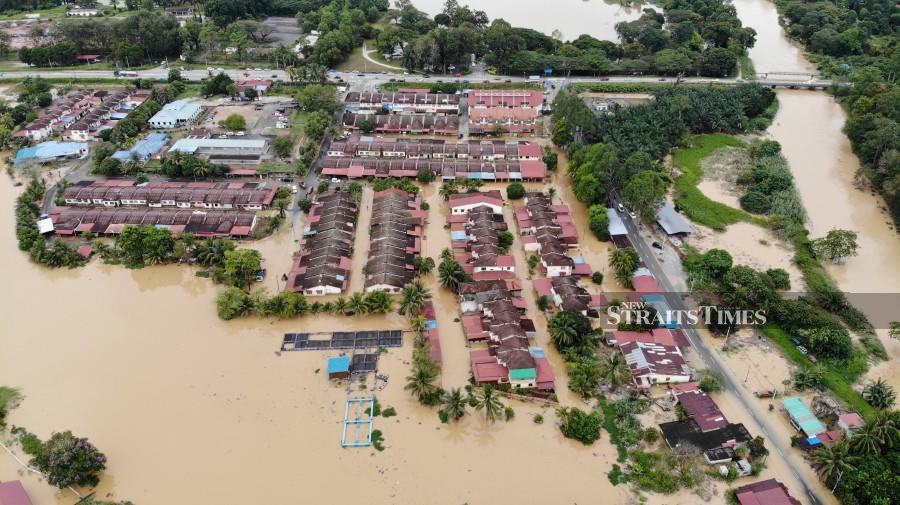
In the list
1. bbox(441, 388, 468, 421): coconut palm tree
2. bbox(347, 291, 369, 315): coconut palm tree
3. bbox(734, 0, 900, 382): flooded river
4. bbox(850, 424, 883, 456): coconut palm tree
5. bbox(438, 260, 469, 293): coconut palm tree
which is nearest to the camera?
bbox(850, 424, 883, 456): coconut palm tree

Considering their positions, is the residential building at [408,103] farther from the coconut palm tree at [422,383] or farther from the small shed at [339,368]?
the coconut palm tree at [422,383]

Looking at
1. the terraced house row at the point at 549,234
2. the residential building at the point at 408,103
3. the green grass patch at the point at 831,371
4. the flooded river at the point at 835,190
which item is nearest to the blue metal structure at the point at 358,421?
the terraced house row at the point at 549,234

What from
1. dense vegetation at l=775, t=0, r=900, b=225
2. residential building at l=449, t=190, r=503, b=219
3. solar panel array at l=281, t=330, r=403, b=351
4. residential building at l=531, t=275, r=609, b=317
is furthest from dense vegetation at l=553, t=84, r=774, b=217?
solar panel array at l=281, t=330, r=403, b=351

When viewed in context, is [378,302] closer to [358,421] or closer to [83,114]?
[358,421]

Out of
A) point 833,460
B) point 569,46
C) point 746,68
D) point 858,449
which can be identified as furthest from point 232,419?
point 746,68

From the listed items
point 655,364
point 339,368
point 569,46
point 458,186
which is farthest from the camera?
point 569,46

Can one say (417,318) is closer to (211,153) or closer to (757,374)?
(757,374)

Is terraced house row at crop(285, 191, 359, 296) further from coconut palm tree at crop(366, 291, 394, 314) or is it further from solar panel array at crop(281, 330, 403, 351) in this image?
solar panel array at crop(281, 330, 403, 351)
